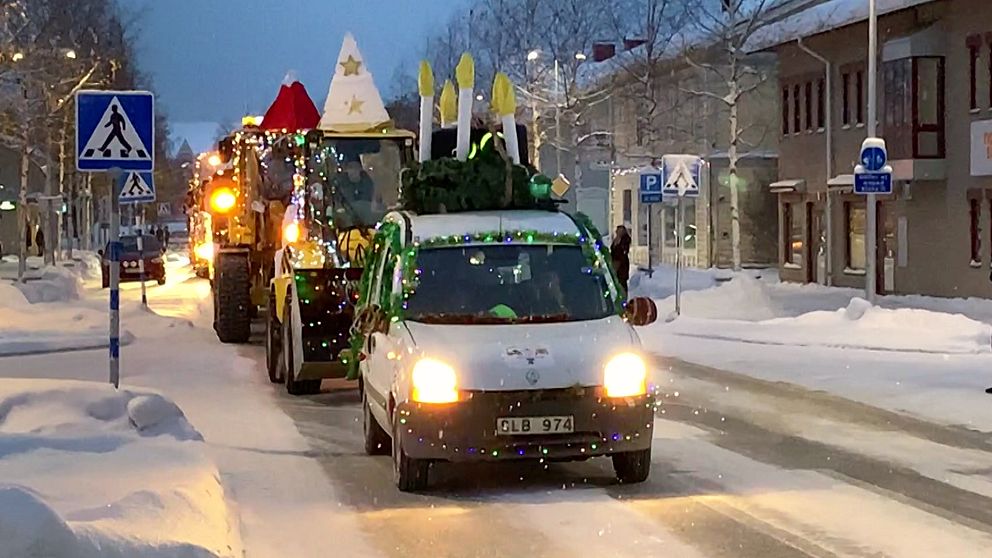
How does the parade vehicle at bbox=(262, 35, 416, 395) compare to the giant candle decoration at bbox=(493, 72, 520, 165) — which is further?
the parade vehicle at bbox=(262, 35, 416, 395)

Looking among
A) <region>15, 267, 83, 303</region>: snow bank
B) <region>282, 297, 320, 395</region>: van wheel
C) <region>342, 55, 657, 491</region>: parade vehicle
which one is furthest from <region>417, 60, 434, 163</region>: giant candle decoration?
<region>15, 267, 83, 303</region>: snow bank

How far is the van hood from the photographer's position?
951 cm

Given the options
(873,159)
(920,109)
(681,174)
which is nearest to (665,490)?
(873,159)

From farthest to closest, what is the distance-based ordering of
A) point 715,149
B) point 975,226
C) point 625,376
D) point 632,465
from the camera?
point 715,149, point 975,226, point 632,465, point 625,376

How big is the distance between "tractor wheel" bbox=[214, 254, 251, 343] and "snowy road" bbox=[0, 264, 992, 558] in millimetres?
6159

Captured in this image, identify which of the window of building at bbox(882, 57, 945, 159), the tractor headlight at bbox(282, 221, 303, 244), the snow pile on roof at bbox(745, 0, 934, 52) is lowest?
the tractor headlight at bbox(282, 221, 303, 244)

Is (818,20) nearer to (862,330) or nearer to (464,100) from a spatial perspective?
(862,330)

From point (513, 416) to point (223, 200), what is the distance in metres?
13.9

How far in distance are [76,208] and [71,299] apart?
43166 mm

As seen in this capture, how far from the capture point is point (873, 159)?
23.9 m

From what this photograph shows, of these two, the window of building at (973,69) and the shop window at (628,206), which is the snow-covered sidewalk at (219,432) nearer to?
the window of building at (973,69)

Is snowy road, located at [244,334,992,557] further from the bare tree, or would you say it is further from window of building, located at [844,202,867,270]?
the bare tree

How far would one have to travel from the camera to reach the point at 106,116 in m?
12.7

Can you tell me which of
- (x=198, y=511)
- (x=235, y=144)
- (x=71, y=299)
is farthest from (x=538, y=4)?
(x=198, y=511)
